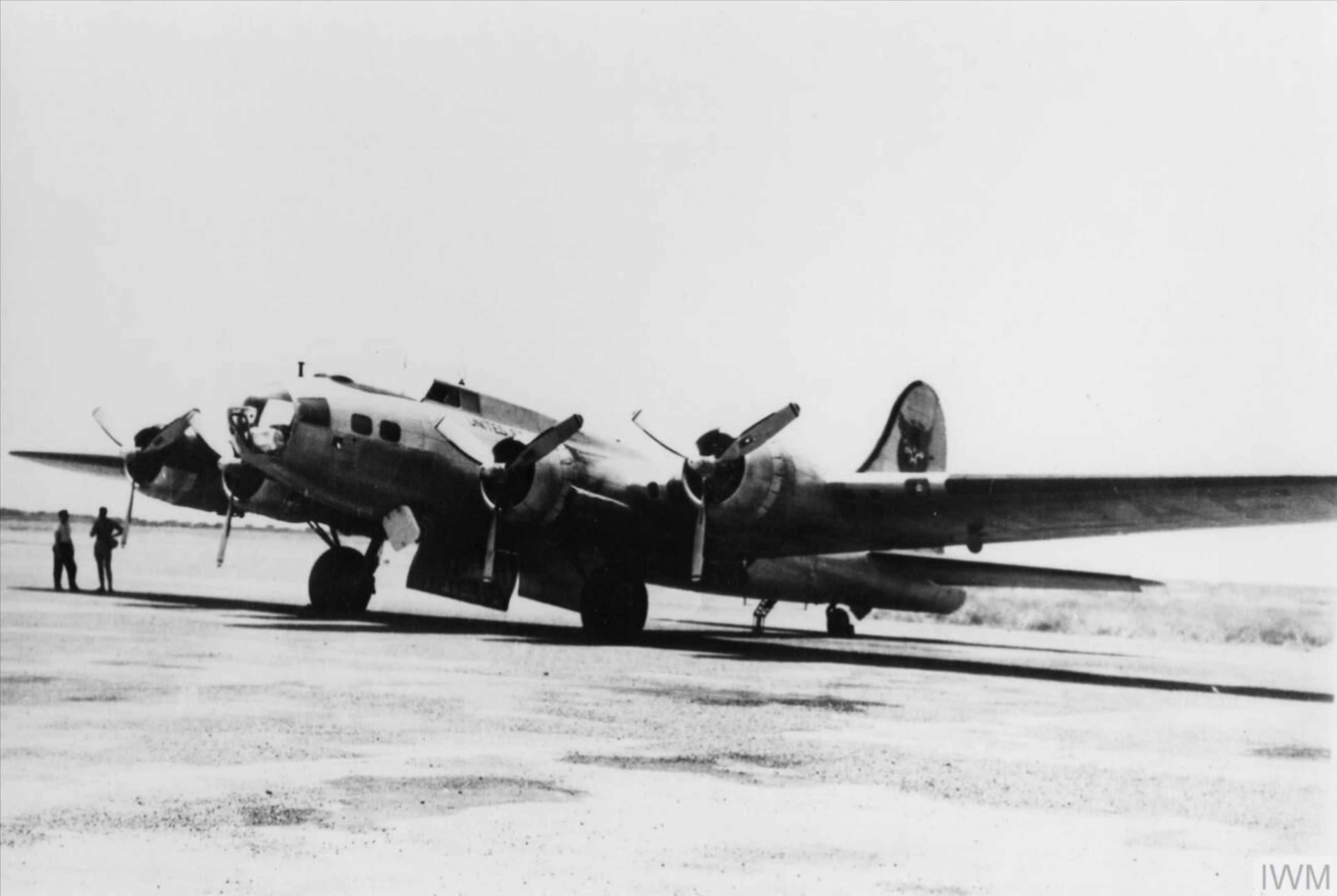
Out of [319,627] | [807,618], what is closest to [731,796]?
[319,627]

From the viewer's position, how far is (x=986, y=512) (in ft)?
43.0

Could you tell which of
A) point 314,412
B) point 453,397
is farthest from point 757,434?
point 314,412

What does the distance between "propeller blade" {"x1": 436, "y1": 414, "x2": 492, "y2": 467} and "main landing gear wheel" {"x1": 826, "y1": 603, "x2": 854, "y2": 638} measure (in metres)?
7.44

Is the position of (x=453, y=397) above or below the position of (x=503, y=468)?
above

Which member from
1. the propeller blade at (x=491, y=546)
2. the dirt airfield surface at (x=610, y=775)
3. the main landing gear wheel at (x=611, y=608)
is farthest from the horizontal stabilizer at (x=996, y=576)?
the propeller blade at (x=491, y=546)

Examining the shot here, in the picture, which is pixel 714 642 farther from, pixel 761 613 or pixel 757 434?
pixel 757 434

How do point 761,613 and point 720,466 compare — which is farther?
point 761,613

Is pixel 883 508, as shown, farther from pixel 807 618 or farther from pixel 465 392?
pixel 807 618

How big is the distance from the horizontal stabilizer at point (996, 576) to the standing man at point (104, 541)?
11.8m

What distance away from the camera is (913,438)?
18.3m

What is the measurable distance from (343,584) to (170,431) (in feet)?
11.7

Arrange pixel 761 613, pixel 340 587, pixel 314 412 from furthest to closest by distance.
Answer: pixel 761 613 < pixel 340 587 < pixel 314 412

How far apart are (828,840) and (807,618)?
2321cm

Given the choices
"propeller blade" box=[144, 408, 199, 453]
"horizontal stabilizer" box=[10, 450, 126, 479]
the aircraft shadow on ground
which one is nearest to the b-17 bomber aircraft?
the aircraft shadow on ground
